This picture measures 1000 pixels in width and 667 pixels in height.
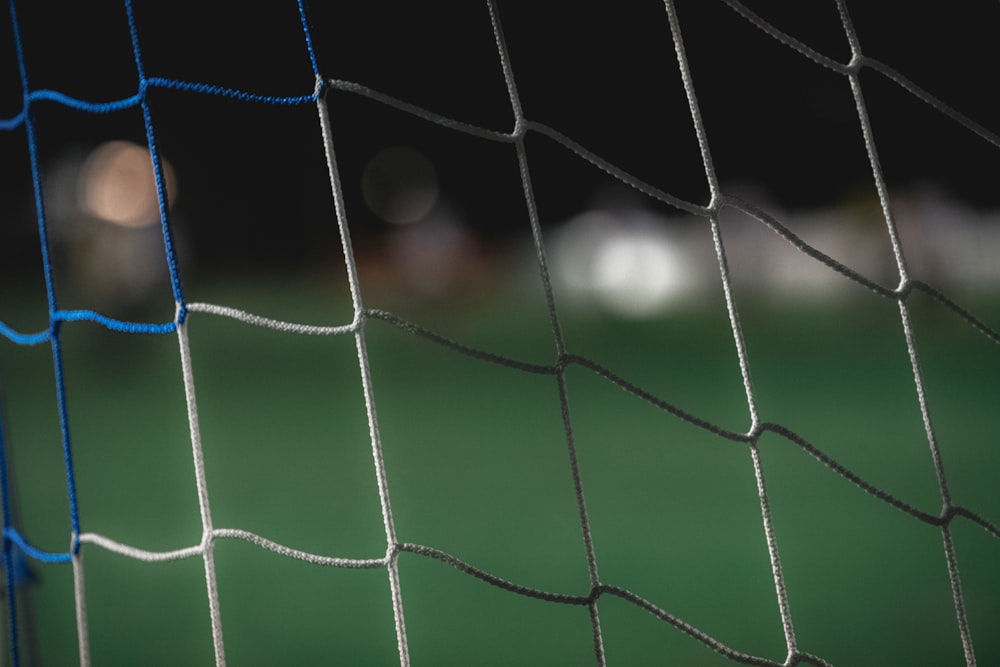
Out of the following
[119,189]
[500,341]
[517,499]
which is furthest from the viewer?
[119,189]

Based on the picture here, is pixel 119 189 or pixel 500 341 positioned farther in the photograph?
pixel 119 189

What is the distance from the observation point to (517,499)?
2600mm

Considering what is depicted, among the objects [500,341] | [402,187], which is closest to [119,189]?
[402,187]

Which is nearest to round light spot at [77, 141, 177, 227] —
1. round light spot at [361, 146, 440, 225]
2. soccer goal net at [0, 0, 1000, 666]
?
soccer goal net at [0, 0, 1000, 666]

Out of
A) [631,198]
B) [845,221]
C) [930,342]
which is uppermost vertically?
[631,198]

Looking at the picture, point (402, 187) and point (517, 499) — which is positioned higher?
point (402, 187)

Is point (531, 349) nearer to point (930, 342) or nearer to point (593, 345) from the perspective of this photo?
point (593, 345)

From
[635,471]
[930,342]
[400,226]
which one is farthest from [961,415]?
[400,226]

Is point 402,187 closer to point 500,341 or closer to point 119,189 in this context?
point 119,189

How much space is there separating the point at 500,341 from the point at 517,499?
3.25 metres

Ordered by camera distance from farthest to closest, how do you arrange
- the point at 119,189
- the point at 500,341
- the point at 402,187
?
1. the point at 402,187
2. the point at 119,189
3. the point at 500,341

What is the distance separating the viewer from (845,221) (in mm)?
8938

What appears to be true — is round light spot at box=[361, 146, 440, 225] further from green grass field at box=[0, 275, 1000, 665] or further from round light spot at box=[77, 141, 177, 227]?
green grass field at box=[0, 275, 1000, 665]

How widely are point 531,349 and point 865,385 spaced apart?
6.62ft
